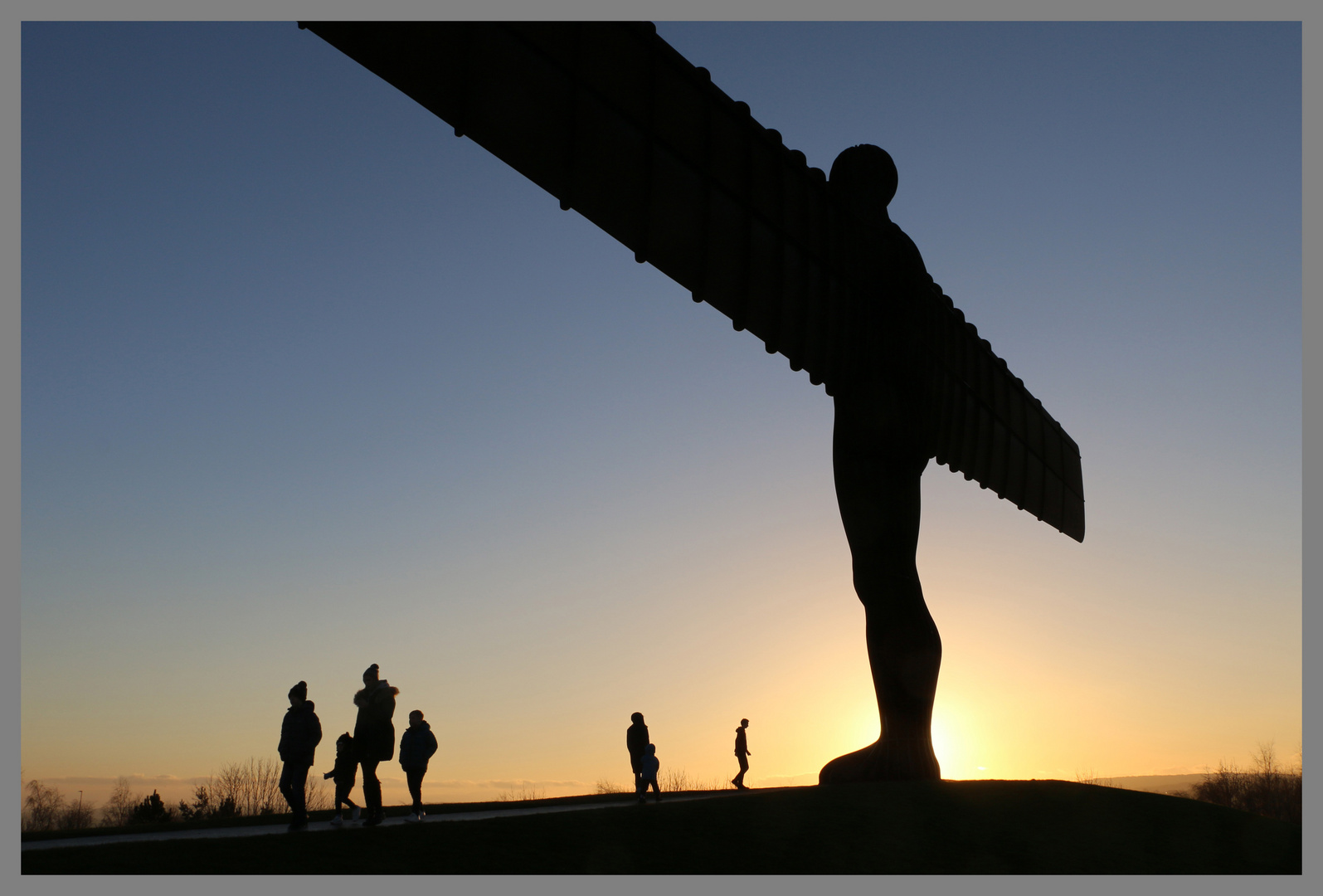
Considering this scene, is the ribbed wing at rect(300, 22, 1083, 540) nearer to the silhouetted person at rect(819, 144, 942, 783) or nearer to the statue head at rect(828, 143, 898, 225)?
the silhouetted person at rect(819, 144, 942, 783)

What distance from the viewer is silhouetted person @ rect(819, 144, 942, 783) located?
420 inches

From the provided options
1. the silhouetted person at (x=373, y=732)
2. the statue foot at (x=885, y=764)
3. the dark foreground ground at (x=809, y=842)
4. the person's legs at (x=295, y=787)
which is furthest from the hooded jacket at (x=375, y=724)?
the statue foot at (x=885, y=764)

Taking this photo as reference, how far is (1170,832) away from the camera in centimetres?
921

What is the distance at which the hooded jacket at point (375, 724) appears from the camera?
925 cm

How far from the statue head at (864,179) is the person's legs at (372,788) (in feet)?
24.6

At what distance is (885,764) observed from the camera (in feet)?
34.4

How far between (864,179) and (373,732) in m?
7.63

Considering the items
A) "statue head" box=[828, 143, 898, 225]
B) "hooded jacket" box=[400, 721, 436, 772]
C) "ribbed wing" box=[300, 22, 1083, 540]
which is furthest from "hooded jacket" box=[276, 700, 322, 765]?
"statue head" box=[828, 143, 898, 225]

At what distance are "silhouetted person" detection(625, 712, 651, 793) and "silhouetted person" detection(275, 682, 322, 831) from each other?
5.09m

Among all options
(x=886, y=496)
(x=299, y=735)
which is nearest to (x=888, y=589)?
(x=886, y=496)

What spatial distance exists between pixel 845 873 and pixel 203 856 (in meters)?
4.23

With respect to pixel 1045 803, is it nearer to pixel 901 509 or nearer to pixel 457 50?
pixel 901 509

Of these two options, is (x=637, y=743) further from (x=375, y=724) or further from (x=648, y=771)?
(x=375, y=724)

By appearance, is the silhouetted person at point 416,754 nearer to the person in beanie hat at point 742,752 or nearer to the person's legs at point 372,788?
the person's legs at point 372,788
